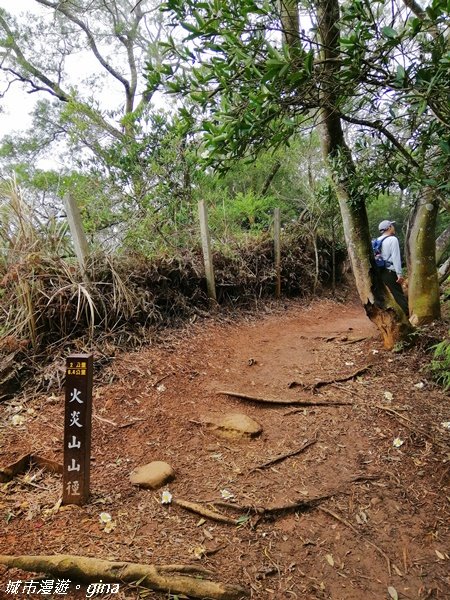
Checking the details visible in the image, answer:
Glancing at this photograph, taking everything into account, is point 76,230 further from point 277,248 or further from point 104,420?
point 277,248

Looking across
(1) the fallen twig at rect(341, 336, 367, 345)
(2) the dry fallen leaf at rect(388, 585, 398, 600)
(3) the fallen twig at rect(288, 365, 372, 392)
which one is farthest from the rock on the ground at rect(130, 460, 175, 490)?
(1) the fallen twig at rect(341, 336, 367, 345)

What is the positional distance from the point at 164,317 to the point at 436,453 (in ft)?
10.8

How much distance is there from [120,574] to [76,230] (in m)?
3.23

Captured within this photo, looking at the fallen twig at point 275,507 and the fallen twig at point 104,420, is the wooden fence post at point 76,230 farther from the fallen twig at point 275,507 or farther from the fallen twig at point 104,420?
the fallen twig at point 275,507

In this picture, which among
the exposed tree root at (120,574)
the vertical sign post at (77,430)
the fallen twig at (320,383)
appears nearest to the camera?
the exposed tree root at (120,574)

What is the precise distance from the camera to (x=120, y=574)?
1638 mm

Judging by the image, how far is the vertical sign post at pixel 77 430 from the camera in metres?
2.07

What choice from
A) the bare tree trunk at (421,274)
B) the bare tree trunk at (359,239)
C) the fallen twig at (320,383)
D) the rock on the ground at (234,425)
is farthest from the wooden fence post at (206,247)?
the bare tree trunk at (421,274)

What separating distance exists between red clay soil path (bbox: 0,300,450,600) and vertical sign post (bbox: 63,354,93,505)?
0.38 feet

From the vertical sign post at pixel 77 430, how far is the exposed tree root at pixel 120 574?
433 mm

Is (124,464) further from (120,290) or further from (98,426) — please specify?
(120,290)

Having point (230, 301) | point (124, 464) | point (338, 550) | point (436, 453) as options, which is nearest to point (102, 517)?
point (124, 464)

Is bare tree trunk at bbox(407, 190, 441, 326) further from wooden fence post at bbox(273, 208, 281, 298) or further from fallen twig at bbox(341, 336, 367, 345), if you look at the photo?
wooden fence post at bbox(273, 208, 281, 298)

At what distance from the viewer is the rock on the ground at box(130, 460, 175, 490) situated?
230cm
